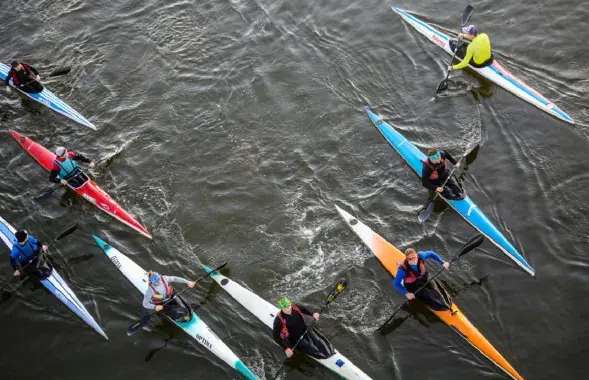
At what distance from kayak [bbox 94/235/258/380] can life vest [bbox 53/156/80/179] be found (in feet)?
6.63

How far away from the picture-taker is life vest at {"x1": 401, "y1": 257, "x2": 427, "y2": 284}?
34.2 ft


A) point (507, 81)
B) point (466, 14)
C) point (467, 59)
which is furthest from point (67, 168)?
point (466, 14)

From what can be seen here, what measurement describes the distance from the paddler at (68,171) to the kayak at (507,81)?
35.7ft

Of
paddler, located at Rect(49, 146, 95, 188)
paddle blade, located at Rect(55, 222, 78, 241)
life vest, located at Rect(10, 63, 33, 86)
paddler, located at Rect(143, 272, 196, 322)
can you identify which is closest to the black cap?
paddle blade, located at Rect(55, 222, 78, 241)

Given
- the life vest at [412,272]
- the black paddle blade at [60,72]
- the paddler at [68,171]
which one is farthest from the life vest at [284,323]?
the black paddle blade at [60,72]

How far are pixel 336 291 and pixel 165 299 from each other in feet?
11.6

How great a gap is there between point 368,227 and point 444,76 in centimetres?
601

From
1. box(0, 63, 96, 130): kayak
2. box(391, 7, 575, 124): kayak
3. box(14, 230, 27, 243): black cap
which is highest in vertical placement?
box(391, 7, 575, 124): kayak

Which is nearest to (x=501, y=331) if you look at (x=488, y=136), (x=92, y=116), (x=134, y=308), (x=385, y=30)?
(x=488, y=136)

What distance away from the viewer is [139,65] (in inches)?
698

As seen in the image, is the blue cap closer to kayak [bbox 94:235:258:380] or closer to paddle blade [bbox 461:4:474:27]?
paddle blade [bbox 461:4:474:27]

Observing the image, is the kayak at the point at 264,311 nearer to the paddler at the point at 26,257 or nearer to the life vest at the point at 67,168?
the paddler at the point at 26,257

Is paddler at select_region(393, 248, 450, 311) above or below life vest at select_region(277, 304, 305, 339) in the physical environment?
above

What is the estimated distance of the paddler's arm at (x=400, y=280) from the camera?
1059 cm
